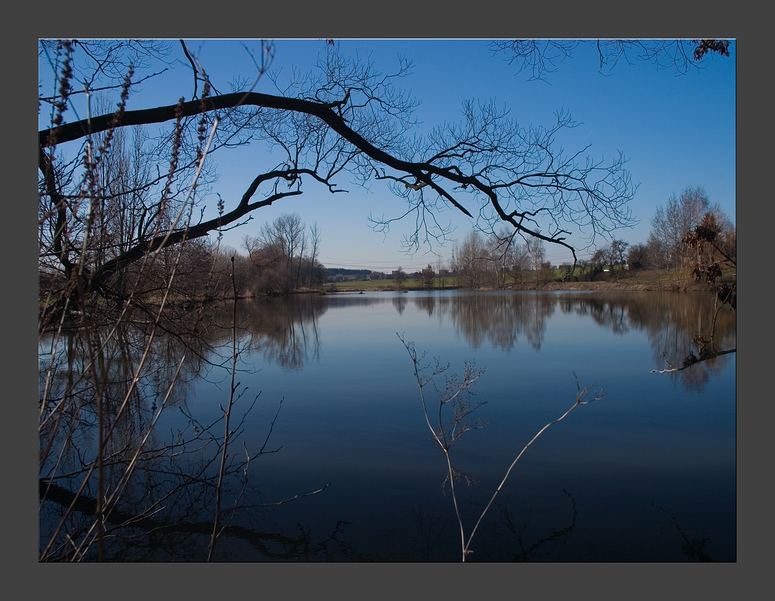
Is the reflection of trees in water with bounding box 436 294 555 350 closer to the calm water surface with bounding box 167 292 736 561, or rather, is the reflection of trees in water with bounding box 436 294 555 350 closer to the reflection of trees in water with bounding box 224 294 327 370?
the calm water surface with bounding box 167 292 736 561

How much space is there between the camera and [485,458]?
159 inches

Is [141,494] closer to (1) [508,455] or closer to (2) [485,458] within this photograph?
(2) [485,458]

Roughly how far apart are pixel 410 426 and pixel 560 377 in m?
2.56

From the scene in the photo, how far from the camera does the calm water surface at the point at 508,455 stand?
2.97m

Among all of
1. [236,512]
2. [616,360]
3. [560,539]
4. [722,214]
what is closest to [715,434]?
[560,539]

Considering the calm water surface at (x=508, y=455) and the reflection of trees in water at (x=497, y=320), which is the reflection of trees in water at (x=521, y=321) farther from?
the calm water surface at (x=508, y=455)

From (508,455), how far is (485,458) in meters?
0.19

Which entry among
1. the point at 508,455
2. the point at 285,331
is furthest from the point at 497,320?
the point at 508,455

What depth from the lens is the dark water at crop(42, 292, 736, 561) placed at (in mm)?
2943

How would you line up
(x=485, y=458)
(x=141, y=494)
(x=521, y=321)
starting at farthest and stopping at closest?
(x=521, y=321)
(x=485, y=458)
(x=141, y=494)

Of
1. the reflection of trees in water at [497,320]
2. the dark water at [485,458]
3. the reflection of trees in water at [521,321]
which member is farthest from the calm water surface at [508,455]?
the reflection of trees in water at [497,320]

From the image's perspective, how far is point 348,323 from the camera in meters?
12.6

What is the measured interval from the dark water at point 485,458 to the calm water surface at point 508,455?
0.04ft

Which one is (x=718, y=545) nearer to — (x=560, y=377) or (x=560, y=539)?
(x=560, y=539)
